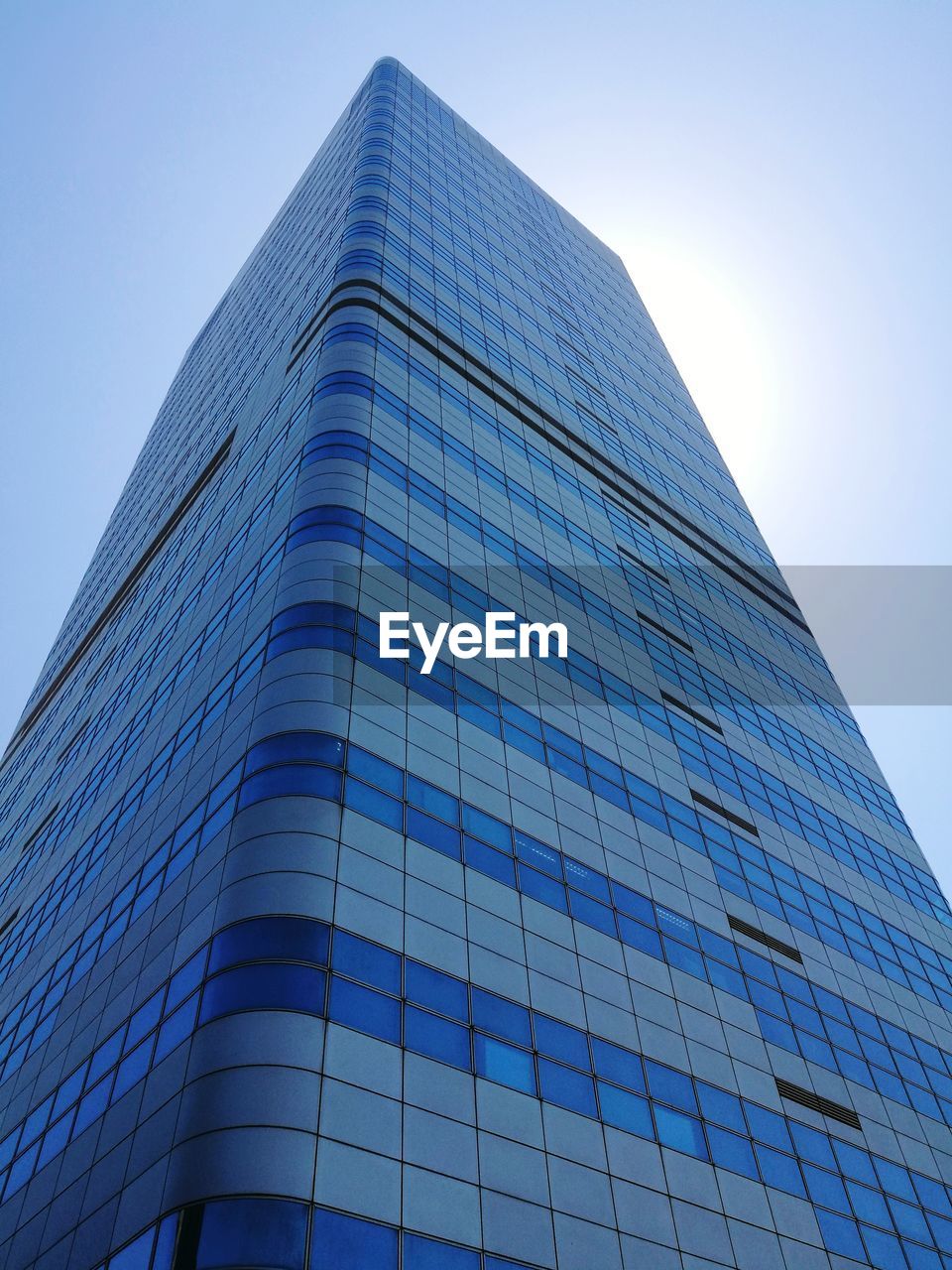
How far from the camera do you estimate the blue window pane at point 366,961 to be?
20969 millimetres

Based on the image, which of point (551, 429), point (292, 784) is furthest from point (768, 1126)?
point (551, 429)

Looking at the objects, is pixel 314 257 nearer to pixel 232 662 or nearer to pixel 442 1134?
pixel 232 662

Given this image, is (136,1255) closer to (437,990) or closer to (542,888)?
(437,990)

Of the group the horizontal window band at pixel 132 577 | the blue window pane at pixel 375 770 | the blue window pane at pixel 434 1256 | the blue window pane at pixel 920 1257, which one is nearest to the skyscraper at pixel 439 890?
the blue window pane at pixel 434 1256

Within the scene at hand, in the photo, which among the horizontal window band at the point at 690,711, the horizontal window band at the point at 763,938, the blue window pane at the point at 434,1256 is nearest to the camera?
the blue window pane at the point at 434,1256

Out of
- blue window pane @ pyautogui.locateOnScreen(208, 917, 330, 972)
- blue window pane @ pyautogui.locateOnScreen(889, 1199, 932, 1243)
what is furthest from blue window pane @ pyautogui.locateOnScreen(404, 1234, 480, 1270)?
blue window pane @ pyautogui.locateOnScreen(889, 1199, 932, 1243)

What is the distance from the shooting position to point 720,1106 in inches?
1051

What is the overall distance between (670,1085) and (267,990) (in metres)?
12.0

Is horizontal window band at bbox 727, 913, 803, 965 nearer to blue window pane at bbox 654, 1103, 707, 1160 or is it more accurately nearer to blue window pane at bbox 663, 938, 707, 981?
blue window pane at bbox 663, 938, 707, 981

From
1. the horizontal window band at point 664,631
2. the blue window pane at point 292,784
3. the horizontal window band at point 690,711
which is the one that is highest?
the horizontal window band at point 664,631

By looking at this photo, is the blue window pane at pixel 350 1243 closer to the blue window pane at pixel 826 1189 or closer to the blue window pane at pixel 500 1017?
the blue window pane at pixel 500 1017

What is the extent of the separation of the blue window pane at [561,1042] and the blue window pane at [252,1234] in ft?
26.8

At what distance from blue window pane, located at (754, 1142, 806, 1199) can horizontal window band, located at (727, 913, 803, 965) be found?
25.5ft

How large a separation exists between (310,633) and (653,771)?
1526cm
